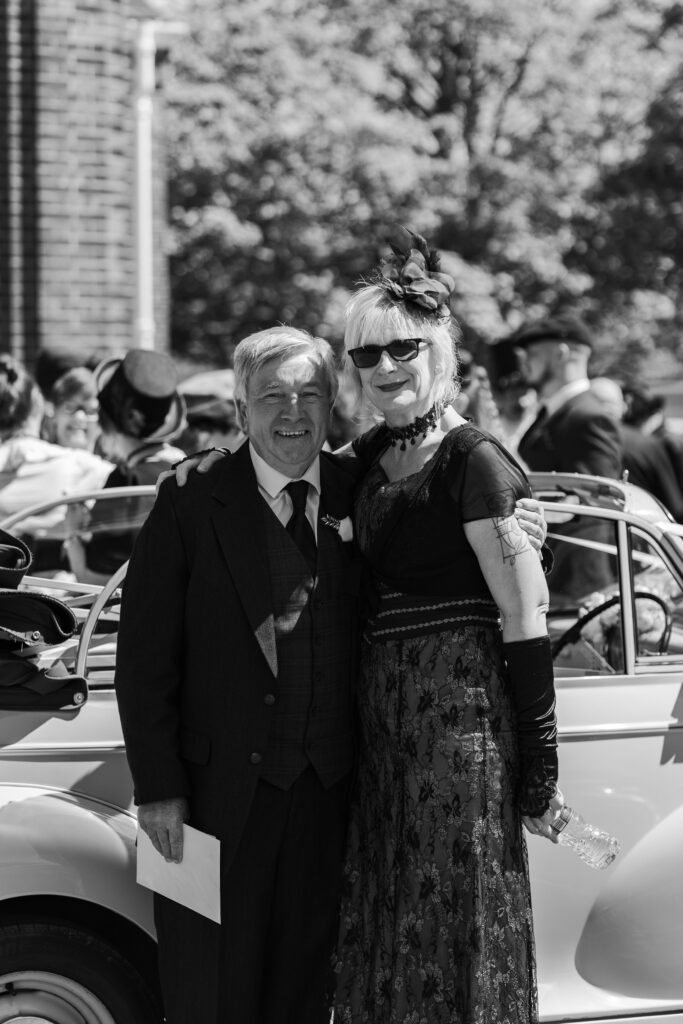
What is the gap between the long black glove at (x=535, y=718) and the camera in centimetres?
274

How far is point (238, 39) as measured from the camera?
69.4 feet

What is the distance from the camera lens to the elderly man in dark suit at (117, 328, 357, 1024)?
274cm

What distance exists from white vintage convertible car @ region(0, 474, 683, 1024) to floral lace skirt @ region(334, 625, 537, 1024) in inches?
13.7

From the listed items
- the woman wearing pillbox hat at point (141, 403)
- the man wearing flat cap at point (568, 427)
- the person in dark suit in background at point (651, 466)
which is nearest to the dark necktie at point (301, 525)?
the man wearing flat cap at point (568, 427)

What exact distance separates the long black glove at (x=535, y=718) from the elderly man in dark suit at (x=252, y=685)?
384 millimetres

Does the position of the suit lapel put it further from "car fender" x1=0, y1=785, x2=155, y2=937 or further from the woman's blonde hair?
"car fender" x1=0, y1=785, x2=155, y2=937

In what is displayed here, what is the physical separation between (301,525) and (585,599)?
1.56 meters

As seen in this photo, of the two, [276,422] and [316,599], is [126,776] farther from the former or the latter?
[276,422]

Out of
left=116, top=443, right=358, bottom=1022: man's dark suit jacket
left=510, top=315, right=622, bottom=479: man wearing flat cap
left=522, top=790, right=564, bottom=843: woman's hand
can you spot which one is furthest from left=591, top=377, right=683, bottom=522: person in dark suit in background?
left=116, top=443, right=358, bottom=1022: man's dark suit jacket

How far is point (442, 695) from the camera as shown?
2824 millimetres

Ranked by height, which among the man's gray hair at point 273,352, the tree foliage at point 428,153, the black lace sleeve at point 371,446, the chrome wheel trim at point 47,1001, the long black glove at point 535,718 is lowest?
the chrome wheel trim at point 47,1001

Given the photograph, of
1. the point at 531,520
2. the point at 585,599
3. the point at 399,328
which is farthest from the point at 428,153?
the point at 531,520

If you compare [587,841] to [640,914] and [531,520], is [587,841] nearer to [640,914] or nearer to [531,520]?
[640,914]

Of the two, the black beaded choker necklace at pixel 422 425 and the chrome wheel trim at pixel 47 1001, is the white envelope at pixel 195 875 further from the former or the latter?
the black beaded choker necklace at pixel 422 425
